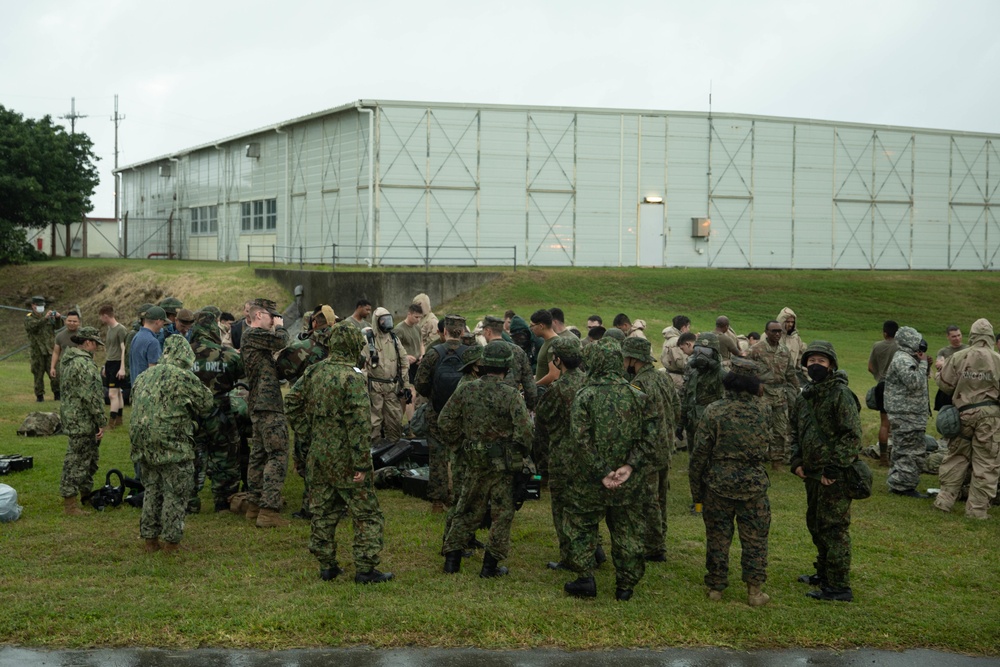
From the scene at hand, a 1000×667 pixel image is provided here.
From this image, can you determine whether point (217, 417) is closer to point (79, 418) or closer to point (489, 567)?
point (79, 418)

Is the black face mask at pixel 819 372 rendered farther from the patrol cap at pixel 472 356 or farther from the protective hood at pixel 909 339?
the protective hood at pixel 909 339

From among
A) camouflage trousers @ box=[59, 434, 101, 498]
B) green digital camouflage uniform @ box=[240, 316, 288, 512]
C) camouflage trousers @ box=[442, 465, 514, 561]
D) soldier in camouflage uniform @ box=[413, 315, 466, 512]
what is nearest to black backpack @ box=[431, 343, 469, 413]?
soldier in camouflage uniform @ box=[413, 315, 466, 512]

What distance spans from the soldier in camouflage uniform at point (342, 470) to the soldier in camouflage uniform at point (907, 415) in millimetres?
6796

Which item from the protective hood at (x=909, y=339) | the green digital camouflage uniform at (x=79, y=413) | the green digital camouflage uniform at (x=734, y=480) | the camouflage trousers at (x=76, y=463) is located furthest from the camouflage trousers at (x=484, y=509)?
the protective hood at (x=909, y=339)

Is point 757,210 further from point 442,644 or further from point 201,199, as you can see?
point 442,644

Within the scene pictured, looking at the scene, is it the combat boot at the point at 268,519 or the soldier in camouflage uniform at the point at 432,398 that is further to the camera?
the soldier in camouflage uniform at the point at 432,398

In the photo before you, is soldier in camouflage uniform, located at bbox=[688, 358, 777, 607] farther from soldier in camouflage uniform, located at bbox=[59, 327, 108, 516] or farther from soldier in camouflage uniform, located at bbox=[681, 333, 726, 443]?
soldier in camouflage uniform, located at bbox=[59, 327, 108, 516]

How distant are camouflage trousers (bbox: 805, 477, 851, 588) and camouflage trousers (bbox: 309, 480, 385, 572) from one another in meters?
3.43

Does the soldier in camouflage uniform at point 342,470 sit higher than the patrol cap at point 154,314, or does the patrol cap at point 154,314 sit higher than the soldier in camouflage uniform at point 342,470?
the patrol cap at point 154,314

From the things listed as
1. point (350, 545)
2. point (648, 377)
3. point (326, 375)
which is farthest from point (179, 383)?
point (648, 377)

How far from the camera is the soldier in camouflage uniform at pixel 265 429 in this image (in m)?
8.80

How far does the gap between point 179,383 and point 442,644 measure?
3.38 meters

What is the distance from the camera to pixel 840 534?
7.02 meters

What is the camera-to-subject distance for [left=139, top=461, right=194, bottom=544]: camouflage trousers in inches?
302
